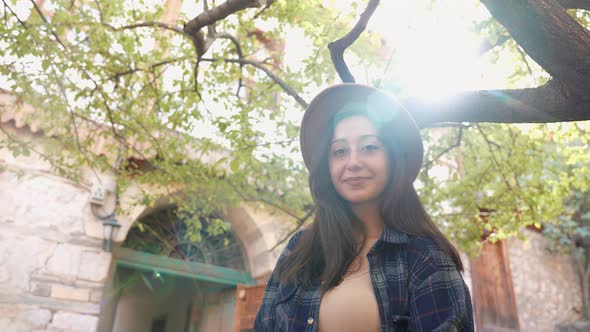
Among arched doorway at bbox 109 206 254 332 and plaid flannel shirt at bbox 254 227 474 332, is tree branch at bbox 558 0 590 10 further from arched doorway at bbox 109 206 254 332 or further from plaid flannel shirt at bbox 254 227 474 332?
arched doorway at bbox 109 206 254 332

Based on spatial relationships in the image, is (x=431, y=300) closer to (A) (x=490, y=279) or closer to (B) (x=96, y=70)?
(B) (x=96, y=70)

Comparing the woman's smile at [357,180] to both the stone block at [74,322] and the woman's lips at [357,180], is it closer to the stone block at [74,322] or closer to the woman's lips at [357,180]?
the woman's lips at [357,180]

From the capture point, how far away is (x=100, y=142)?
17.7ft

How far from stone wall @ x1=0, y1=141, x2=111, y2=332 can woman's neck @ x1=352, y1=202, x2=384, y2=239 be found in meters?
4.31

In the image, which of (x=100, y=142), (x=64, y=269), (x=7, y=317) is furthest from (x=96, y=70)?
(x=7, y=317)

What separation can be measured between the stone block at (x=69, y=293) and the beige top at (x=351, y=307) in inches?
176

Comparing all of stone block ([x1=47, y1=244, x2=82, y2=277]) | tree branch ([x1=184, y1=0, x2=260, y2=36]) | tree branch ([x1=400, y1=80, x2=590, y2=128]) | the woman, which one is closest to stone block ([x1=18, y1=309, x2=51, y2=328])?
stone block ([x1=47, y1=244, x2=82, y2=277])

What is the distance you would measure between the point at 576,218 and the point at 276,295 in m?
10.2

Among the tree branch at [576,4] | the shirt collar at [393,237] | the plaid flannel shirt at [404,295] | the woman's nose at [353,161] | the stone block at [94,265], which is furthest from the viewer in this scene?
the stone block at [94,265]

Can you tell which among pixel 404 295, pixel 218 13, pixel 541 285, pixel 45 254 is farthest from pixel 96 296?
pixel 541 285

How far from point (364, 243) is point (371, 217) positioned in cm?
11

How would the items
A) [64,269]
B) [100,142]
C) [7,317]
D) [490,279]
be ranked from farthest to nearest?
[490,279] → [100,142] → [64,269] → [7,317]

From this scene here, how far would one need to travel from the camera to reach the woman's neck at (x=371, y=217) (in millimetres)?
1551

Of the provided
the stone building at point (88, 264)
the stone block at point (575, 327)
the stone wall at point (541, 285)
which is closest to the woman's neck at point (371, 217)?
the stone building at point (88, 264)
